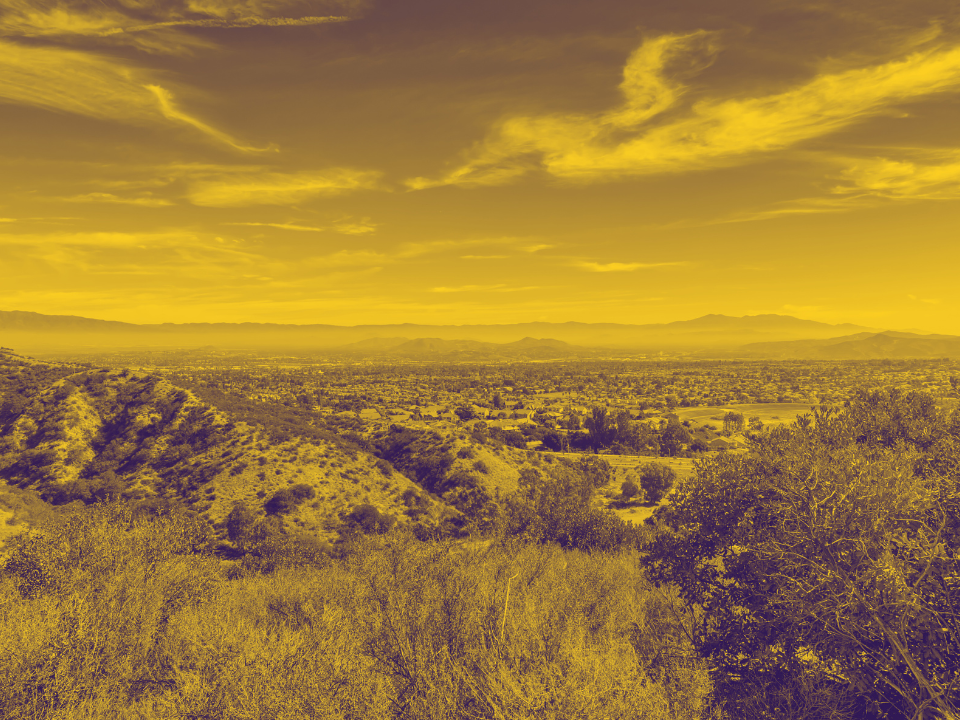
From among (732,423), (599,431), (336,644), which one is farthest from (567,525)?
(732,423)

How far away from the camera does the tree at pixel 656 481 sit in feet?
111

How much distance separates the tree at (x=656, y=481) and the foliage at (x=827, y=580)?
21.2 m

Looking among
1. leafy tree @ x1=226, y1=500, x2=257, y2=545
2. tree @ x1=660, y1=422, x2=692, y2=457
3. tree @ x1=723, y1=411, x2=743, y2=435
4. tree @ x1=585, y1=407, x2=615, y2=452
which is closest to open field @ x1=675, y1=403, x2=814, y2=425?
tree @ x1=723, y1=411, x2=743, y2=435

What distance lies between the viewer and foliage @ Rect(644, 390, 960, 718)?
9.94 m

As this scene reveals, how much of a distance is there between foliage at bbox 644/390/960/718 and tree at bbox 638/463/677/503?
836 inches

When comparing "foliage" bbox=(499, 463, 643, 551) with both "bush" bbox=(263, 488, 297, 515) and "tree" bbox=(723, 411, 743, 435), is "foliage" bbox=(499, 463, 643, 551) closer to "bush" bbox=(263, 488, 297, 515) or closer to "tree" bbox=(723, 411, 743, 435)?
"bush" bbox=(263, 488, 297, 515)

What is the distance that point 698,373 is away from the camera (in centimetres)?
14212

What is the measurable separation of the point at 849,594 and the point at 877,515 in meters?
1.85

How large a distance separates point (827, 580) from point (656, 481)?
25841 millimetres

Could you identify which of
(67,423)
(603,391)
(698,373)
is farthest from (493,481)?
(698,373)

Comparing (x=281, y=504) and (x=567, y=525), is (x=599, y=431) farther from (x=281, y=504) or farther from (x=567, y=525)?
(x=281, y=504)

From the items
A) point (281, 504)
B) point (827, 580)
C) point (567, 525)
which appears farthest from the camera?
point (281, 504)

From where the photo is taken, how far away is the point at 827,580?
9.77m

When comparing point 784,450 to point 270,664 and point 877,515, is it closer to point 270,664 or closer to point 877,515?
point 877,515
